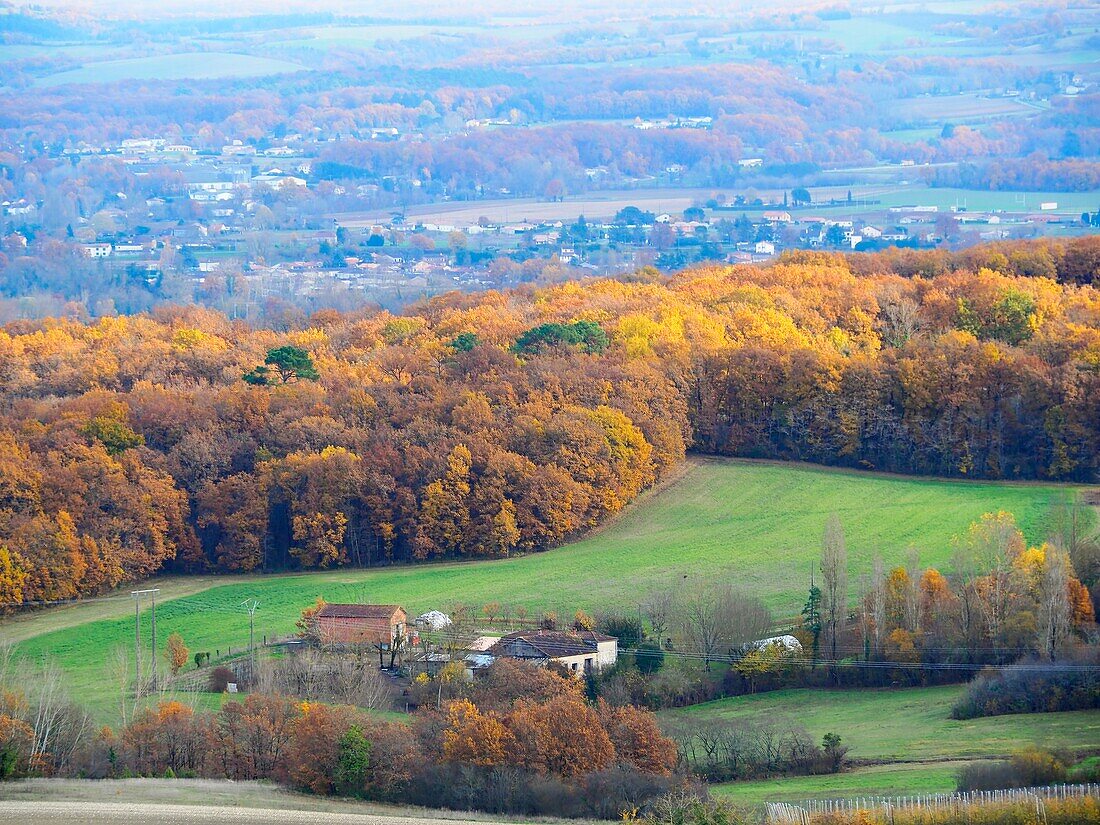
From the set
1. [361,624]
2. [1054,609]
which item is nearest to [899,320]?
[1054,609]

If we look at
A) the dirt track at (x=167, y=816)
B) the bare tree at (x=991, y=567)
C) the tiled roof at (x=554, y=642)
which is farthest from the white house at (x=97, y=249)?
the dirt track at (x=167, y=816)

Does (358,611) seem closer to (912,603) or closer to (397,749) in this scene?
(397,749)

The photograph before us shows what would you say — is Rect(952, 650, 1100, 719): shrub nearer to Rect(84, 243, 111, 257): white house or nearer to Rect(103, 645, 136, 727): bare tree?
Rect(103, 645, 136, 727): bare tree

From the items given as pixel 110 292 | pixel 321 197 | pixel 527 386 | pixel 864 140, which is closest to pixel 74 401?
pixel 527 386

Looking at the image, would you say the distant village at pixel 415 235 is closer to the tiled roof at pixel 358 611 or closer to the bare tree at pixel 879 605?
the tiled roof at pixel 358 611

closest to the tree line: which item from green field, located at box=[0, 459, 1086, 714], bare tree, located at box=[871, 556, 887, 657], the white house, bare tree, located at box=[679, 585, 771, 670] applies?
bare tree, located at box=[679, 585, 771, 670]

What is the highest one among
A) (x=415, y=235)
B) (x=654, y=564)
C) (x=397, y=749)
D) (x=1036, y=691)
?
(x=397, y=749)
